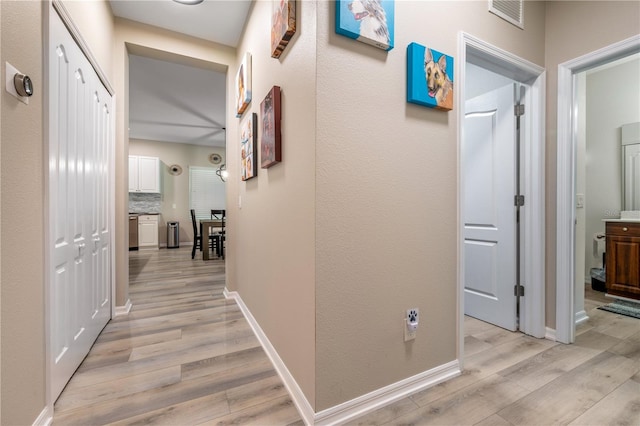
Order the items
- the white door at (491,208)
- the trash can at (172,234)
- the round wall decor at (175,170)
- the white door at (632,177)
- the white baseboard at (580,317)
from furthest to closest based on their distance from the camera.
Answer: the round wall decor at (175,170)
the trash can at (172,234)
the white door at (632,177)
the white baseboard at (580,317)
the white door at (491,208)

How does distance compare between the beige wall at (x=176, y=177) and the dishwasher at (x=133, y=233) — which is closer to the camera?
the dishwasher at (x=133, y=233)

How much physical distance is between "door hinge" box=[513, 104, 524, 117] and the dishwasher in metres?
7.37

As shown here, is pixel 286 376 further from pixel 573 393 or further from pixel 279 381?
pixel 573 393

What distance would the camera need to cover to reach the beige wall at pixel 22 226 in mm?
1020

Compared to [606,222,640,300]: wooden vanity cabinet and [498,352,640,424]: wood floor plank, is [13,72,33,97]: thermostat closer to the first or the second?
[498,352,640,424]: wood floor plank

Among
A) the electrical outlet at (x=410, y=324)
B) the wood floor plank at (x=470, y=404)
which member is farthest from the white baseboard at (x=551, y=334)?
the electrical outlet at (x=410, y=324)

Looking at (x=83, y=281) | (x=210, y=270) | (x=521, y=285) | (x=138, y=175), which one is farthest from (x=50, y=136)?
(x=138, y=175)

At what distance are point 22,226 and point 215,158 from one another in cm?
729

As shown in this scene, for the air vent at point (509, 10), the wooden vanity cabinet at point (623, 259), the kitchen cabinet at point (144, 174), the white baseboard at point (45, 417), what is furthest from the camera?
the kitchen cabinet at point (144, 174)

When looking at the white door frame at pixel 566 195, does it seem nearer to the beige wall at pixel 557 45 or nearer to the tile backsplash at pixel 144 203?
the beige wall at pixel 557 45

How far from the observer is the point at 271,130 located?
5.33 ft

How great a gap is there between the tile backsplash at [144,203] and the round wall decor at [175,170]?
2.36ft

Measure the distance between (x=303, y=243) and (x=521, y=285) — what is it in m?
1.95

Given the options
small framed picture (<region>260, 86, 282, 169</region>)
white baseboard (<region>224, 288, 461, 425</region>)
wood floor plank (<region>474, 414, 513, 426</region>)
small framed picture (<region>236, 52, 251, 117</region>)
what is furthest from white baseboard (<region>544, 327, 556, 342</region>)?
small framed picture (<region>236, 52, 251, 117</region>)
